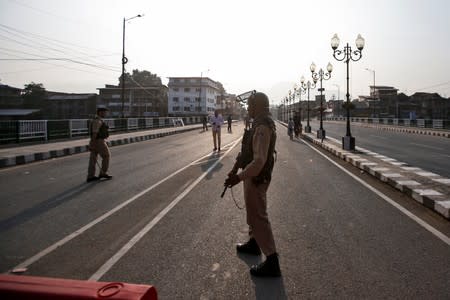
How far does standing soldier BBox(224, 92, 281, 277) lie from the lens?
12.5 ft

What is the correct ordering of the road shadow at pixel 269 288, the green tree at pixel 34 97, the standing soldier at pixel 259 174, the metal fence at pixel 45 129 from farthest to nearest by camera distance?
the green tree at pixel 34 97 < the metal fence at pixel 45 129 < the standing soldier at pixel 259 174 < the road shadow at pixel 269 288

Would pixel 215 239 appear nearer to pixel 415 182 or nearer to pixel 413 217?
pixel 413 217

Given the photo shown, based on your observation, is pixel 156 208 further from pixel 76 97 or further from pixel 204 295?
pixel 76 97

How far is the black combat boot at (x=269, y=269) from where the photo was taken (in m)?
3.83

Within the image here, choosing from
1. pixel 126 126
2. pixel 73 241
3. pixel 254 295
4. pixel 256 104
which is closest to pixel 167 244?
pixel 73 241

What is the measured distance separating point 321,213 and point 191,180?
4.00m

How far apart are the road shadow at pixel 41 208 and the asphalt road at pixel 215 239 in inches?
0.7

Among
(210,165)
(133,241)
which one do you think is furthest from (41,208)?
(210,165)

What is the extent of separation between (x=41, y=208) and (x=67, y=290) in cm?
509

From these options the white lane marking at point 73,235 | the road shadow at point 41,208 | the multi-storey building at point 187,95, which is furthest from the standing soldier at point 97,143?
the multi-storey building at point 187,95

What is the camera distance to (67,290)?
6.80ft

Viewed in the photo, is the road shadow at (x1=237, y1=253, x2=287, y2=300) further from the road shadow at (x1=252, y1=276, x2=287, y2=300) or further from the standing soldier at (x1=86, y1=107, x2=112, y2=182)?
the standing soldier at (x1=86, y1=107, x2=112, y2=182)

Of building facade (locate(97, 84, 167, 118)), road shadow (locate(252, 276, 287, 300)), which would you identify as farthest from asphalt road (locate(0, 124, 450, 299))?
building facade (locate(97, 84, 167, 118))

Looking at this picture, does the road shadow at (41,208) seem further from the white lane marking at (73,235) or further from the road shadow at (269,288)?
the road shadow at (269,288)
